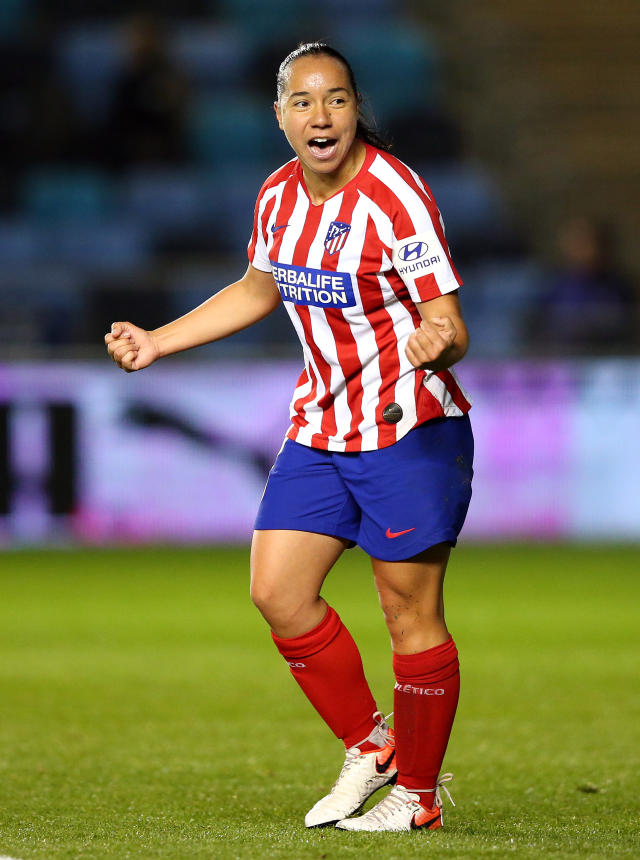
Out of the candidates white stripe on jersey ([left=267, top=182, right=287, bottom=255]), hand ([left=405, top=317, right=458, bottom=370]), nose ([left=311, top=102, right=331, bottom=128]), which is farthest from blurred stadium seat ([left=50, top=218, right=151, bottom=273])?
hand ([left=405, top=317, right=458, bottom=370])

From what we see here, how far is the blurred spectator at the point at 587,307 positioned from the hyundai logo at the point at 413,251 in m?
6.89

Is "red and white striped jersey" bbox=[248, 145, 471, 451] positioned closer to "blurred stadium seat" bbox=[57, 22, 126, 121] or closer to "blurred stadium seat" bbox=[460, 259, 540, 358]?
"blurred stadium seat" bbox=[460, 259, 540, 358]

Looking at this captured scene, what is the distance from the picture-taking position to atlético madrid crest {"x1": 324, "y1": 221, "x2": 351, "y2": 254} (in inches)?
136

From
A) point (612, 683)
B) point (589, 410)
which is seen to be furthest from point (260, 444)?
point (612, 683)

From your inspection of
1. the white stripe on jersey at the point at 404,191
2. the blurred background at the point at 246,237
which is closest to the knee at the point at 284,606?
the white stripe on jersey at the point at 404,191

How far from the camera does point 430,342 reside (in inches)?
127

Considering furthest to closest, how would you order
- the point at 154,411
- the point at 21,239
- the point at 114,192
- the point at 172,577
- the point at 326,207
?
1. the point at 114,192
2. the point at 21,239
3. the point at 154,411
4. the point at 172,577
5. the point at 326,207

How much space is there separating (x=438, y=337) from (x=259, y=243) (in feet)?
2.27

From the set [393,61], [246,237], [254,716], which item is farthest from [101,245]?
[254,716]

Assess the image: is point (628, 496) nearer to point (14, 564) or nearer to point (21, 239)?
point (14, 564)

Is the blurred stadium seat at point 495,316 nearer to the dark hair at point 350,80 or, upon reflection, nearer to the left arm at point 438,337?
the dark hair at point 350,80

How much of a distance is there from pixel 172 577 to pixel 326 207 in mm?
5418

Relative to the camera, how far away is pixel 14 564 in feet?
29.9

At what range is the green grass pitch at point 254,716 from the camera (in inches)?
137
